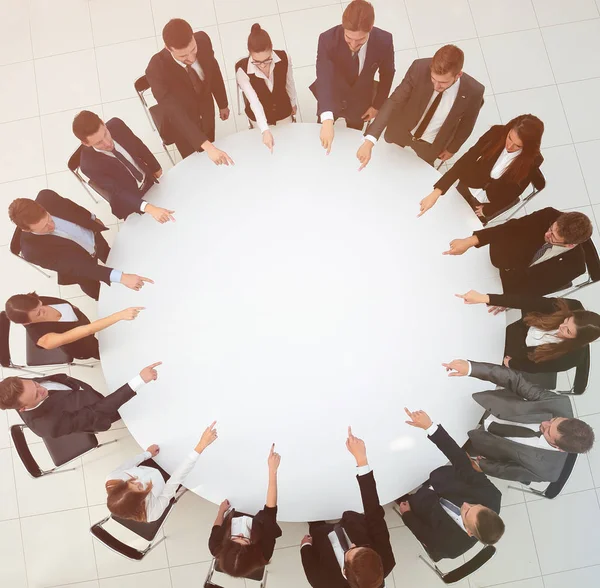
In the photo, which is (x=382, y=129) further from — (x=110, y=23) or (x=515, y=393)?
(x=110, y=23)

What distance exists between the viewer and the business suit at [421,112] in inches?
113

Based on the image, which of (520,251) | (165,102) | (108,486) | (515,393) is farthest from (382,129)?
(108,486)

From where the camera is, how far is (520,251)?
2840 millimetres

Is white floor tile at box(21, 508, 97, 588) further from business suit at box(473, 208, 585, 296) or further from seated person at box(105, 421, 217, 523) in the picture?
business suit at box(473, 208, 585, 296)

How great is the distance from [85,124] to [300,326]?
1538 millimetres

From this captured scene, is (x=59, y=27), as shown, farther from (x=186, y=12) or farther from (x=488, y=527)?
(x=488, y=527)

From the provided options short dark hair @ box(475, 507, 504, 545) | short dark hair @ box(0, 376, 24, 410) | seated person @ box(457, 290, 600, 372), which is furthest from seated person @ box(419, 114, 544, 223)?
short dark hair @ box(0, 376, 24, 410)

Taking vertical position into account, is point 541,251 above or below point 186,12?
below

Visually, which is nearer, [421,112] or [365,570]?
[365,570]

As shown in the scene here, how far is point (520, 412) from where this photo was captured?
266 centimetres

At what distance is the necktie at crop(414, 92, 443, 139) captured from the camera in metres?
2.93

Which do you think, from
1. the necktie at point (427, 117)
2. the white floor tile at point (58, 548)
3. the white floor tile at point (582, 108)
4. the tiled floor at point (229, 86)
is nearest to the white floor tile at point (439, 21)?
the tiled floor at point (229, 86)

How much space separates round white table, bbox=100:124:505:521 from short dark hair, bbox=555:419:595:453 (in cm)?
45

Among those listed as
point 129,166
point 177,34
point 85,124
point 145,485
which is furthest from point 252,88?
point 145,485
